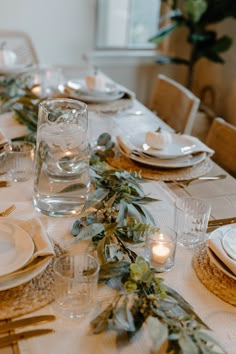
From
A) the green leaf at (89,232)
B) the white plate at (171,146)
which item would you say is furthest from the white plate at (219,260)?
the white plate at (171,146)

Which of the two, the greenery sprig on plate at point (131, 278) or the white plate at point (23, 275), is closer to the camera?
the greenery sprig on plate at point (131, 278)

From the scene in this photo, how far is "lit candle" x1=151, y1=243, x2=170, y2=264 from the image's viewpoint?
969mm

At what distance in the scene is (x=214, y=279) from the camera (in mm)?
940

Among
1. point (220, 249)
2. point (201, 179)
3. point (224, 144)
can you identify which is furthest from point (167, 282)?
point (224, 144)

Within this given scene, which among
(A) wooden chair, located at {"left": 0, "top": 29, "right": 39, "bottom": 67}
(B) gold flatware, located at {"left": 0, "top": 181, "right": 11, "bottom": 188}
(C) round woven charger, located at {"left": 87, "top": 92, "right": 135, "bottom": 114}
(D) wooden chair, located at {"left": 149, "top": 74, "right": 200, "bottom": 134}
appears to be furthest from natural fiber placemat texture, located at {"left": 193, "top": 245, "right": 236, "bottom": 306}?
(A) wooden chair, located at {"left": 0, "top": 29, "right": 39, "bottom": 67}

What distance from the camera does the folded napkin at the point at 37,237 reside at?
897mm

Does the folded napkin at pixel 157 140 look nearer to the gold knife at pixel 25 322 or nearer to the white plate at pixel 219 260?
the white plate at pixel 219 260

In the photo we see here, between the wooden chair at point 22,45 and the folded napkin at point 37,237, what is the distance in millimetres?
1778

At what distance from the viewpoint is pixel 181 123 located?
210cm

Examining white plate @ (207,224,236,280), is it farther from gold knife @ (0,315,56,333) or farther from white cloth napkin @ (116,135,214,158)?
white cloth napkin @ (116,135,214,158)

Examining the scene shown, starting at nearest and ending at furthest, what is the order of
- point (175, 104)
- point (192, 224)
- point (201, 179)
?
point (192, 224) → point (201, 179) → point (175, 104)

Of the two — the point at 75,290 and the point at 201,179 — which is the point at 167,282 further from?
the point at 201,179

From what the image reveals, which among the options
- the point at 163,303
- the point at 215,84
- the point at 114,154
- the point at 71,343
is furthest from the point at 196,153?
the point at 215,84

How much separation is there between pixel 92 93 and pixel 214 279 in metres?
1.21
